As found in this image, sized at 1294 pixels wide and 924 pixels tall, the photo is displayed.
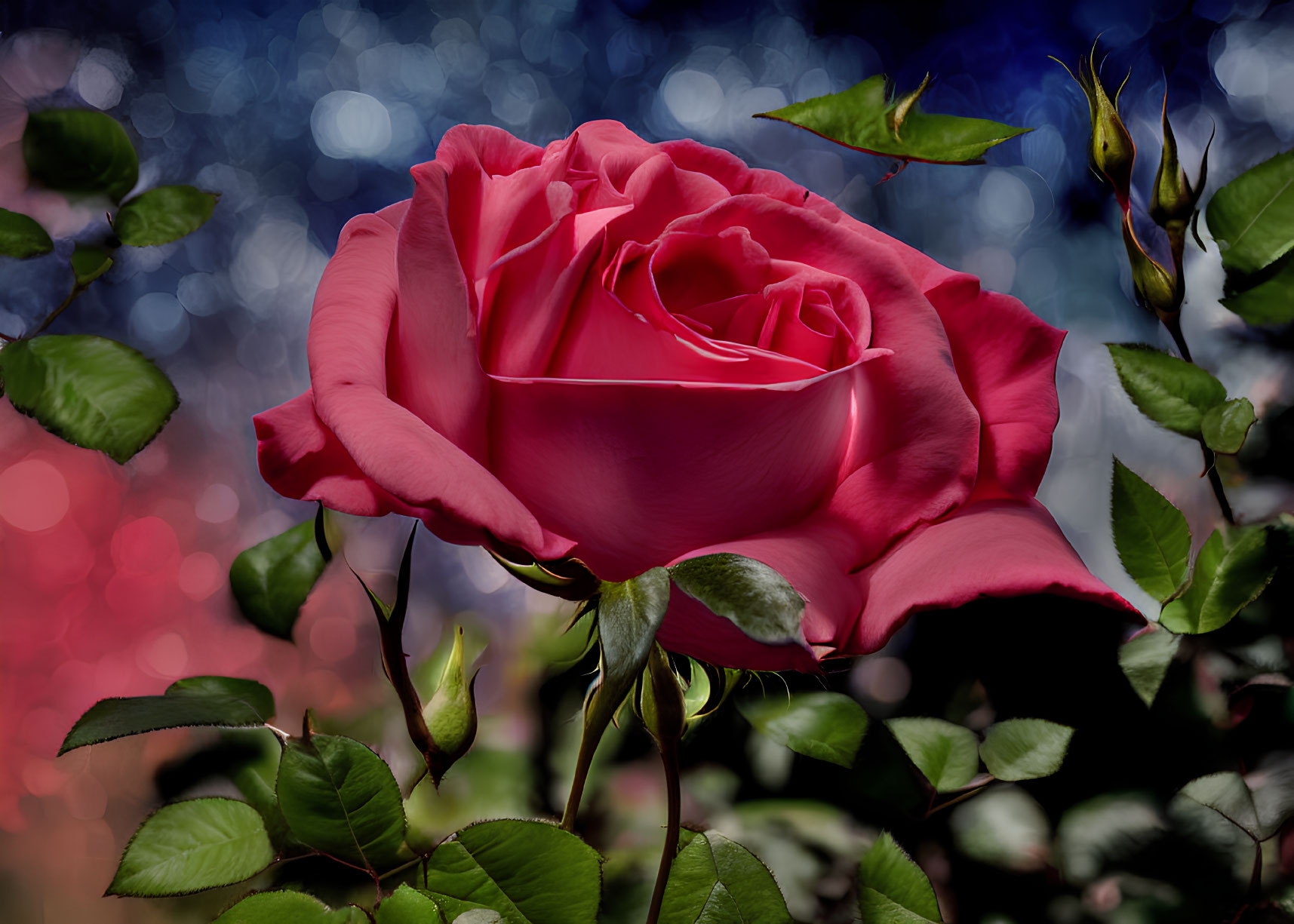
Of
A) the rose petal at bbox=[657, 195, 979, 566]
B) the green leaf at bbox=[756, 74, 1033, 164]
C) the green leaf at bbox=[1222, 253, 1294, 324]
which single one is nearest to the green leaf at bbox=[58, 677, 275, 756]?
the rose petal at bbox=[657, 195, 979, 566]

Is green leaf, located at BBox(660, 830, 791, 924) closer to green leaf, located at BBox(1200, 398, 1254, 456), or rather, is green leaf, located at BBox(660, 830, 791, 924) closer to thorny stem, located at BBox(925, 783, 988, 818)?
Answer: thorny stem, located at BBox(925, 783, 988, 818)

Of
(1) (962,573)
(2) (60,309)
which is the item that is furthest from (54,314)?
(1) (962,573)

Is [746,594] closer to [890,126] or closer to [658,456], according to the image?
[658,456]

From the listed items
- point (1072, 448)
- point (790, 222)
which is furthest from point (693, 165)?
point (1072, 448)

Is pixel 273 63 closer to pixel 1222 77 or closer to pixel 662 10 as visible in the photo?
pixel 662 10

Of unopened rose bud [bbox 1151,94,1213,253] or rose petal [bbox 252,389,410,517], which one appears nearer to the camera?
rose petal [bbox 252,389,410,517]

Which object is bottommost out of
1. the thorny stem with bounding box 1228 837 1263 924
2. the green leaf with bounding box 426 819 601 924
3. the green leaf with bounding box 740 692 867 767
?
the thorny stem with bounding box 1228 837 1263 924

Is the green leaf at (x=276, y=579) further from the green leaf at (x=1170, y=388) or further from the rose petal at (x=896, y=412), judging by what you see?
the green leaf at (x=1170, y=388)
